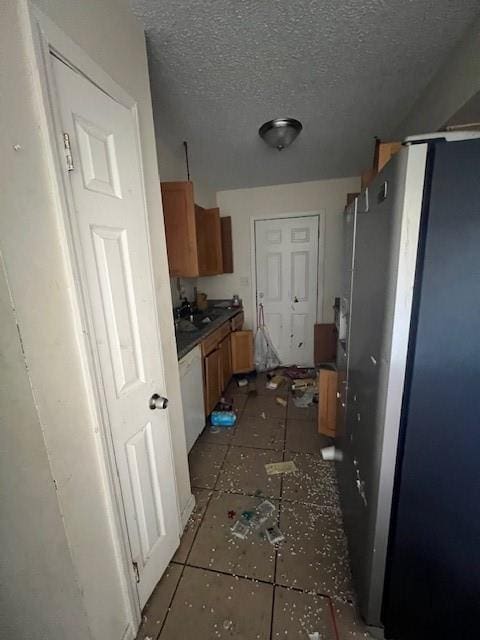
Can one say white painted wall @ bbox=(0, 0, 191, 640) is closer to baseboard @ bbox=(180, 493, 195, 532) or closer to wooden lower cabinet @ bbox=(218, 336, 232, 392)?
baseboard @ bbox=(180, 493, 195, 532)

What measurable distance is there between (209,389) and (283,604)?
1.44 meters

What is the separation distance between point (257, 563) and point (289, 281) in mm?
2879

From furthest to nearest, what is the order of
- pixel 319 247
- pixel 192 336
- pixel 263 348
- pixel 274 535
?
pixel 263 348, pixel 319 247, pixel 192 336, pixel 274 535

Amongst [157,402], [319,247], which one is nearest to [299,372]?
[319,247]

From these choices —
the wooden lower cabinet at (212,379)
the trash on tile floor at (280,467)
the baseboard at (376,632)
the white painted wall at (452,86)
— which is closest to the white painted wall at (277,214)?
the wooden lower cabinet at (212,379)

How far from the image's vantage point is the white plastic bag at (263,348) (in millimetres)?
3627

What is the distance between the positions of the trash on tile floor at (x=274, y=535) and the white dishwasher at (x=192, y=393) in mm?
760

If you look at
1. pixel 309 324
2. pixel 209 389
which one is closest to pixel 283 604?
pixel 209 389

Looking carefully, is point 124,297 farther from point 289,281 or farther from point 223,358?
point 289,281

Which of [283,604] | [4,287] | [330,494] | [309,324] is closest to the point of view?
[4,287]

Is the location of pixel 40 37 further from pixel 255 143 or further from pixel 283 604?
pixel 283 604

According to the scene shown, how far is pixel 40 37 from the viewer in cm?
61

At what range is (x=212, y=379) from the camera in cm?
240

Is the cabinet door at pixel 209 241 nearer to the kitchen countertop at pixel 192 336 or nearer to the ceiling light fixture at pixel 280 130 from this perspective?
the kitchen countertop at pixel 192 336
